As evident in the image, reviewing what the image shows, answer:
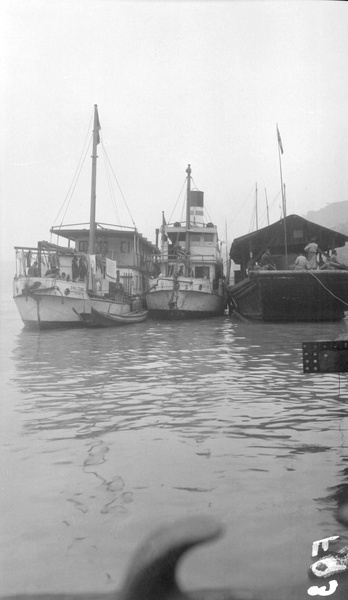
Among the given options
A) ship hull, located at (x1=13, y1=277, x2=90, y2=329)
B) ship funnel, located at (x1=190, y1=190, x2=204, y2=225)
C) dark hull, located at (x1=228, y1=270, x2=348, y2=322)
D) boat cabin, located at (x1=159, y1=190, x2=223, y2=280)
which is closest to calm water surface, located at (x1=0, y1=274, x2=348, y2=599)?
ship hull, located at (x1=13, y1=277, x2=90, y2=329)

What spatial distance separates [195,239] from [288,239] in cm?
674

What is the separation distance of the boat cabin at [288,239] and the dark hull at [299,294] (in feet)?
12.8

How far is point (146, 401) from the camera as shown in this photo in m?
7.08

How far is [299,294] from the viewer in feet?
65.1

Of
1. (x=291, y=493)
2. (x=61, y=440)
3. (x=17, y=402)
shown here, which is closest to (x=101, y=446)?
(x=61, y=440)

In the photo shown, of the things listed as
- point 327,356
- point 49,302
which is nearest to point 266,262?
point 49,302

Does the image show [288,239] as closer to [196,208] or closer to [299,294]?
[299,294]

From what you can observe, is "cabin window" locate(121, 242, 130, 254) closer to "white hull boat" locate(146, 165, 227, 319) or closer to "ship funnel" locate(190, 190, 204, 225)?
"white hull boat" locate(146, 165, 227, 319)

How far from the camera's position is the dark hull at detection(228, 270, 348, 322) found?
1958 cm

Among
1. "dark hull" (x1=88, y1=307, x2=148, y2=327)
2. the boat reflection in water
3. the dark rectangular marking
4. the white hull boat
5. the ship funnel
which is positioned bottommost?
the boat reflection in water

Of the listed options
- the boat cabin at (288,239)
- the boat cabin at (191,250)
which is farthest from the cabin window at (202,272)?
the boat cabin at (288,239)

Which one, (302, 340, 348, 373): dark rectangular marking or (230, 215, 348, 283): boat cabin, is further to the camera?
(230, 215, 348, 283): boat cabin

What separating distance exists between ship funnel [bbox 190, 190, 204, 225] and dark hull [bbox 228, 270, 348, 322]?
1331 centimetres

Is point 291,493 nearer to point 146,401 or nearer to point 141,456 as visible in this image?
point 141,456
